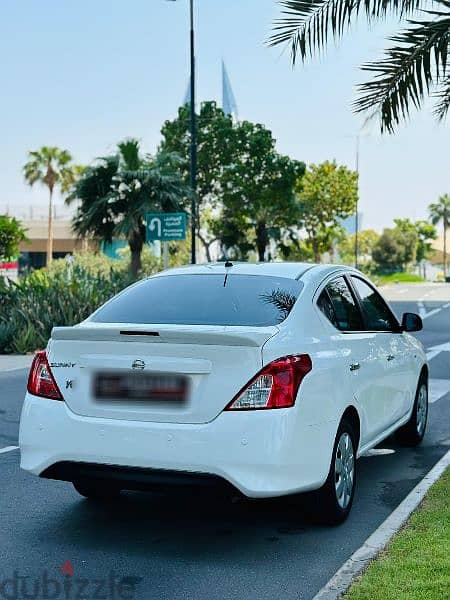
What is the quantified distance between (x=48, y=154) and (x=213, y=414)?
203 feet

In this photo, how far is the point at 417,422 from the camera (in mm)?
8070

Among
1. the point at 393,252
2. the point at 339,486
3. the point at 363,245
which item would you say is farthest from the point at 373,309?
the point at 363,245

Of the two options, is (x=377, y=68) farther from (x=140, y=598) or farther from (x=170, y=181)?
(x=170, y=181)

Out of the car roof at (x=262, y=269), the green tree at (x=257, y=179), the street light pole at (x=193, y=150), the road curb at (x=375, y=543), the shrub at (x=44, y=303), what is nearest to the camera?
the road curb at (x=375, y=543)

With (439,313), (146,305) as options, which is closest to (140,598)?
(146,305)

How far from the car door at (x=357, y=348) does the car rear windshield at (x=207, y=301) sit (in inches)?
13.7

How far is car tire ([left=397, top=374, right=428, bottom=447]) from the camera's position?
796 cm

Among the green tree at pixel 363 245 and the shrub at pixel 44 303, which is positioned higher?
the green tree at pixel 363 245

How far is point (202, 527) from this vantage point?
18.4 feet

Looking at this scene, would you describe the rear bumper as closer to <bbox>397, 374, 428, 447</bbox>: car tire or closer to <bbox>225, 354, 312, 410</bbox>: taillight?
<bbox>225, 354, 312, 410</bbox>: taillight

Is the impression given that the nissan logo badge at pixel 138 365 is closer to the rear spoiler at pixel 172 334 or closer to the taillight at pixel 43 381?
the rear spoiler at pixel 172 334

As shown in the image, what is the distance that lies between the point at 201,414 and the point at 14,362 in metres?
11.4

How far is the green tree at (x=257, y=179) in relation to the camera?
42719mm

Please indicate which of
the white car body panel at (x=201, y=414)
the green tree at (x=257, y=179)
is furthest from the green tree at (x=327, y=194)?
the white car body panel at (x=201, y=414)
